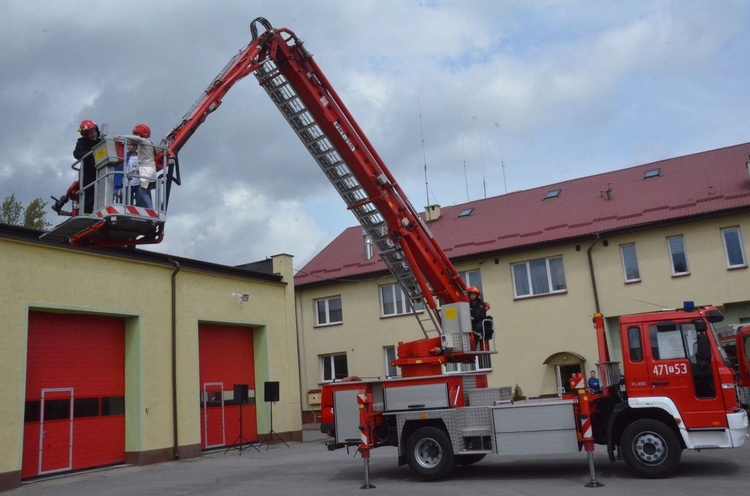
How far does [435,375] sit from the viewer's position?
13.0 meters

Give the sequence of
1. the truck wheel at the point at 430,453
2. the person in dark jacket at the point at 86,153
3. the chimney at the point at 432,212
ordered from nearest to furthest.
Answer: the person in dark jacket at the point at 86,153, the truck wheel at the point at 430,453, the chimney at the point at 432,212

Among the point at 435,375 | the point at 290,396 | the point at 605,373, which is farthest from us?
Answer: the point at 290,396

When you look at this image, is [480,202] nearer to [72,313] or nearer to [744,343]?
[744,343]

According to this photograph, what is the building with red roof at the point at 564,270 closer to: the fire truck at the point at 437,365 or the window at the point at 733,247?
the window at the point at 733,247

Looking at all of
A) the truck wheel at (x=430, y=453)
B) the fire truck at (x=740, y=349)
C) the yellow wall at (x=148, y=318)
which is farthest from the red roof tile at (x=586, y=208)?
the truck wheel at (x=430, y=453)

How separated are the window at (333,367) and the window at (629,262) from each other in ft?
40.3

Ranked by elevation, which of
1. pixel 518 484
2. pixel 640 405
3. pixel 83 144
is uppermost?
pixel 83 144

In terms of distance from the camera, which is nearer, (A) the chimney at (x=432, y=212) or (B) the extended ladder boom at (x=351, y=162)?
(B) the extended ladder boom at (x=351, y=162)

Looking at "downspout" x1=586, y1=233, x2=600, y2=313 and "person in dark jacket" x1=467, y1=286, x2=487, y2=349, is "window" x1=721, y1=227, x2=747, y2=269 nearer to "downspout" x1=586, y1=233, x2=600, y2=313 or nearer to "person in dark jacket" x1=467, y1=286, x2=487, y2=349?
"downspout" x1=586, y1=233, x2=600, y2=313

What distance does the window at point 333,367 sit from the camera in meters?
30.2

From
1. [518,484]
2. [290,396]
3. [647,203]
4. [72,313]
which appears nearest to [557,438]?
[518,484]

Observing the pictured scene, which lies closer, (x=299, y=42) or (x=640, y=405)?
(x=640, y=405)

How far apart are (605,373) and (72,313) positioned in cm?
1288

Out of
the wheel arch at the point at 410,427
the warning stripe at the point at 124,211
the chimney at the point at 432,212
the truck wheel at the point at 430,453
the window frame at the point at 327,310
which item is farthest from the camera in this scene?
the chimney at the point at 432,212
